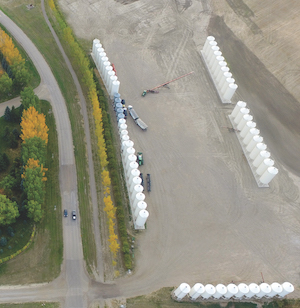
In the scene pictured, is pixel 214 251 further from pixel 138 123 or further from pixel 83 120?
pixel 83 120

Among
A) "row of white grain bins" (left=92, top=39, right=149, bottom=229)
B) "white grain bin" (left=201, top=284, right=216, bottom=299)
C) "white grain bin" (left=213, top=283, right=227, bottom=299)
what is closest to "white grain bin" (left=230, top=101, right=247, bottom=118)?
"row of white grain bins" (left=92, top=39, right=149, bottom=229)

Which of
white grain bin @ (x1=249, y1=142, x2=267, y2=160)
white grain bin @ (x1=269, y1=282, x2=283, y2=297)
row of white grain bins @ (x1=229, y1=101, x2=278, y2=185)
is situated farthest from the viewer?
white grain bin @ (x1=249, y1=142, x2=267, y2=160)

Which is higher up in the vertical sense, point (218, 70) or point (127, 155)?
point (218, 70)

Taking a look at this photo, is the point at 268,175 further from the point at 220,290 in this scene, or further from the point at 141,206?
the point at 141,206

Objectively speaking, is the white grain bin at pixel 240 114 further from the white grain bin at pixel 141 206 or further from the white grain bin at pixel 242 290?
the white grain bin at pixel 242 290

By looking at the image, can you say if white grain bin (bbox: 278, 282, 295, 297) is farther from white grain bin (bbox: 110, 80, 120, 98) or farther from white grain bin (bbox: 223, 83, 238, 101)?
white grain bin (bbox: 110, 80, 120, 98)

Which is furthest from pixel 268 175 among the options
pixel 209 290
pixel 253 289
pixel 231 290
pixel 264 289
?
pixel 209 290

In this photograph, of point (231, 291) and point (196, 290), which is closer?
point (196, 290)
